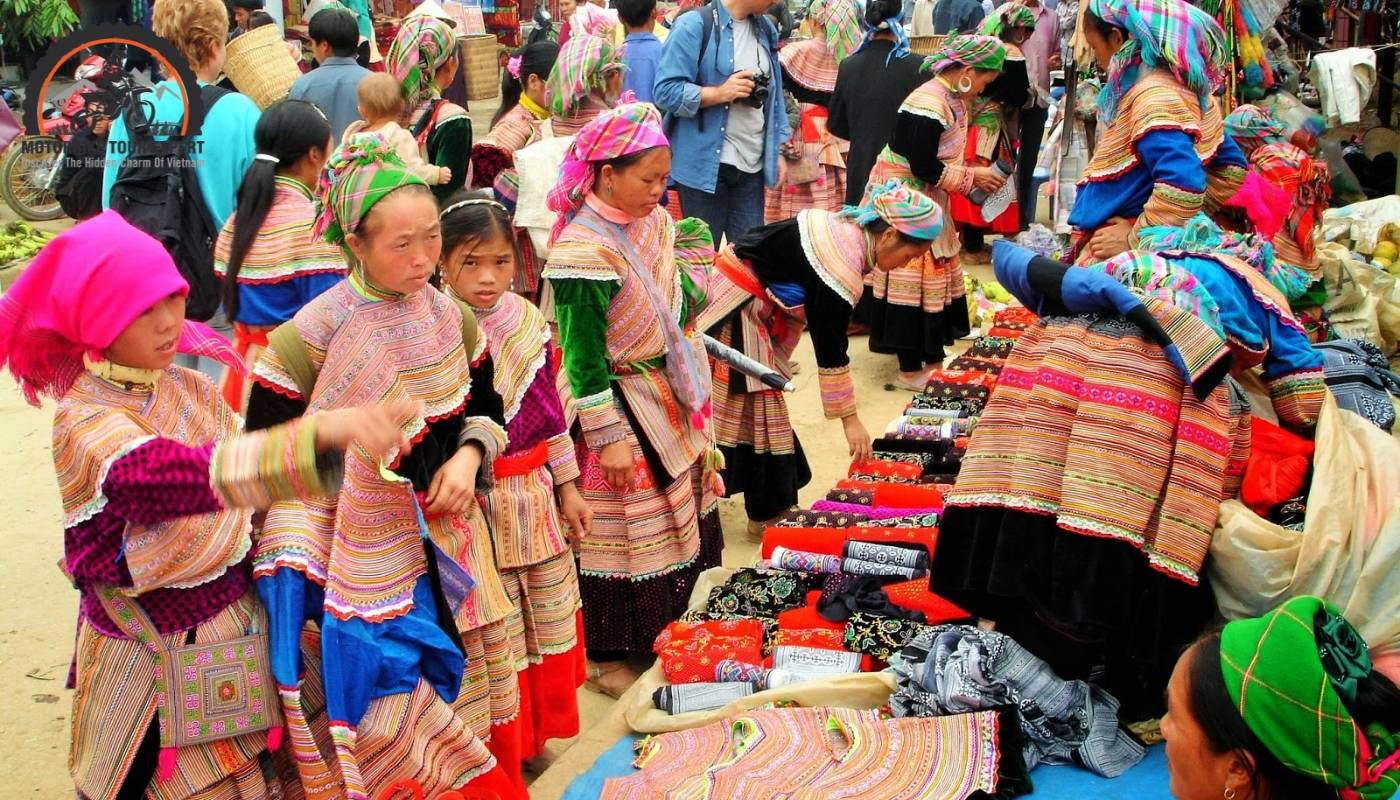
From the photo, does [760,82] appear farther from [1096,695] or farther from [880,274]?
[1096,695]

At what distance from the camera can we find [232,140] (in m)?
4.88

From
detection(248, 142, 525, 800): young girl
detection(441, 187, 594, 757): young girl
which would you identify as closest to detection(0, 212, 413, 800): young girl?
detection(248, 142, 525, 800): young girl

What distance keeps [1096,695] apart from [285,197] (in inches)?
112

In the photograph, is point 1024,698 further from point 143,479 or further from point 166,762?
point 143,479

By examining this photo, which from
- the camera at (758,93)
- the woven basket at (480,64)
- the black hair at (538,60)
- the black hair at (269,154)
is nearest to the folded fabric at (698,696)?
the black hair at (269,154)

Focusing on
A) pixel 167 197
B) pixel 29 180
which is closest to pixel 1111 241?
pixel 167 197

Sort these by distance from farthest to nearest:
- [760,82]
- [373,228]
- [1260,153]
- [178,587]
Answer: [760,82] → [1260,153] → [373,228] → [178,587]

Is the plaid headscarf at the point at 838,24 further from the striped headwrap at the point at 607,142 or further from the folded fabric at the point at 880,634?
the folded fabric at the point at 880,634

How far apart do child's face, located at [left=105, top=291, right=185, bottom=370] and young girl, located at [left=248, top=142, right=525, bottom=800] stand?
0.31 m

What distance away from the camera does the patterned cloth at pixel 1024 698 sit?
9.98 feet

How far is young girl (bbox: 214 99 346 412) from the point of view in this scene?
13.4 ft

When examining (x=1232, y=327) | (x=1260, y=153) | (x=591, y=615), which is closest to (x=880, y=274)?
(x=1260, y=153)

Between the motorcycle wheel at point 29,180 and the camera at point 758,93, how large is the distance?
5890 mm

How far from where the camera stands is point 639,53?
281 inches
